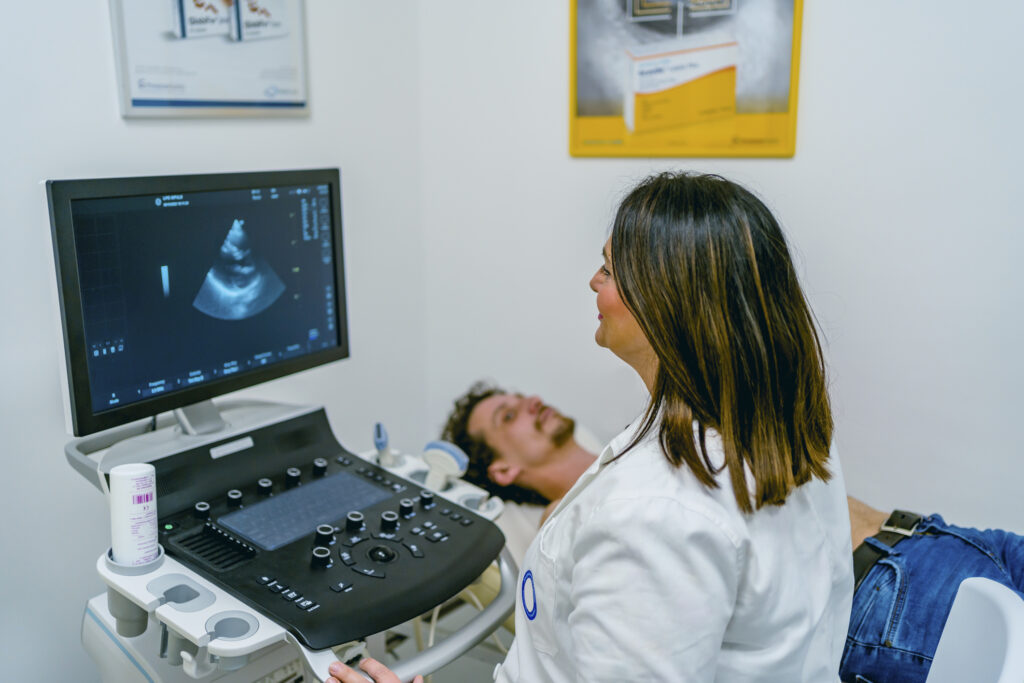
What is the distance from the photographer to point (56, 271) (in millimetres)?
1139

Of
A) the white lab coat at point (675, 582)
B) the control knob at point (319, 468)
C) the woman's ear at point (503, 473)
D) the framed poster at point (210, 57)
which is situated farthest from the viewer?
the woman's ear at point (503, 473)

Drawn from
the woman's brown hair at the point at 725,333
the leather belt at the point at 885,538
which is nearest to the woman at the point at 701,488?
the woman's brown hair at the point at 725,333

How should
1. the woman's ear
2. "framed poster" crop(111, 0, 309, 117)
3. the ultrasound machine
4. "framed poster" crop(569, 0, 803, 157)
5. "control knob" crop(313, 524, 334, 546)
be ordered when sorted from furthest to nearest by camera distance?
the woman's ear, "framed poster" crop(569, 0, 803, 157), "framed poster" crop(111, 0, 309, 117), "control knob" crop(313, 524, 334, 546), the ultrasound machine

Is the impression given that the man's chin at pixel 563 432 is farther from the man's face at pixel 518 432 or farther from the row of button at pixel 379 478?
the row of button at pixel 379 478

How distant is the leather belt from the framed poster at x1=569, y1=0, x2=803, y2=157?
0.80 metres

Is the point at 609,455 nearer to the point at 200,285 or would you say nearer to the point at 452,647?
the point at 452,647

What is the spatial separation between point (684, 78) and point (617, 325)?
111 cm

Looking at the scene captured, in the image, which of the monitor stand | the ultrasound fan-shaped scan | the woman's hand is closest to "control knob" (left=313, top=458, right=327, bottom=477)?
the monitor stand

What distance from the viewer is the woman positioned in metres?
0.82

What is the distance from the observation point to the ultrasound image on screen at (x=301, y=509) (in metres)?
1.26

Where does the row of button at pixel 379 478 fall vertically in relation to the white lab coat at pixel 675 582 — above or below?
below

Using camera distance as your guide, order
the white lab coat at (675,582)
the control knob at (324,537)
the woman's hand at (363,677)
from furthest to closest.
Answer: the control knob at (324,537) < the woman's hand at (363,677) < the white lab coat at (675,582)

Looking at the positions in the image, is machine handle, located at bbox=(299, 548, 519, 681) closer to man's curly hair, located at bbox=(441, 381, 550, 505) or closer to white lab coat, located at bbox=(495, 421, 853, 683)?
white lab coat, located at bbox=(495, 421, 853, 683)

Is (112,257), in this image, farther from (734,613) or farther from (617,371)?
(617,371)
